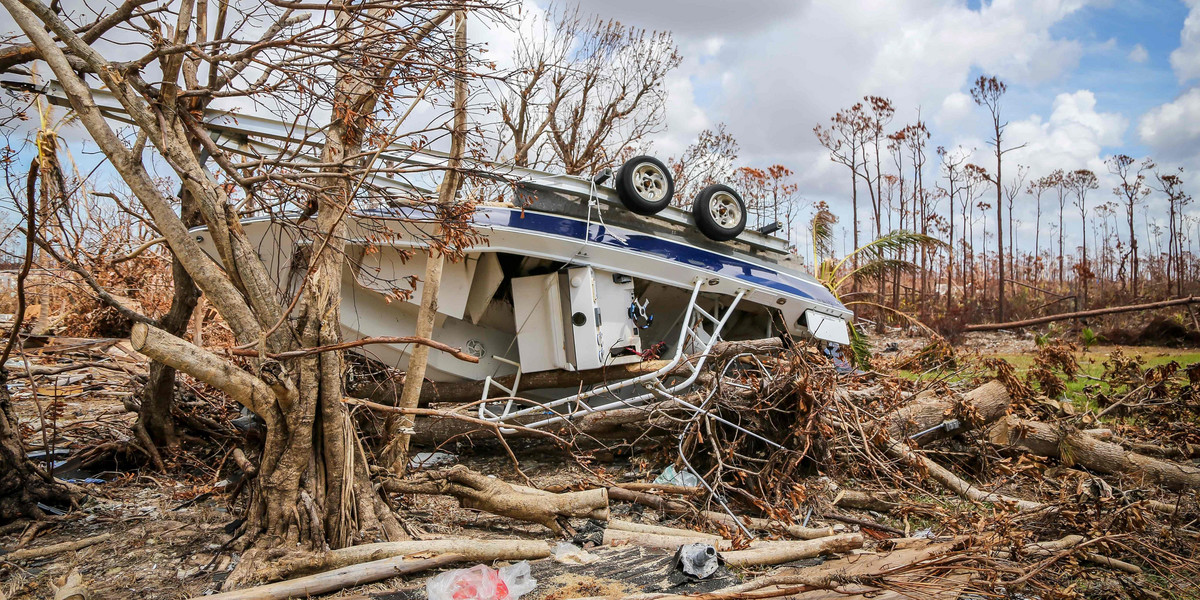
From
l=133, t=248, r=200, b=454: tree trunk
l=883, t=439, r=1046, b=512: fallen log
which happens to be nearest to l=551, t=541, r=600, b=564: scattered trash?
l=883, t=439, r=1046, b=512: fallen log

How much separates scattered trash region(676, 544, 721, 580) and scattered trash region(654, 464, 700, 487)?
6.21 feet

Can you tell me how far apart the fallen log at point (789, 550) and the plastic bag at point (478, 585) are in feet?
4.02

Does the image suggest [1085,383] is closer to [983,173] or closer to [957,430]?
[957,430]

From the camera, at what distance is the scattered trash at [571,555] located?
4.41m

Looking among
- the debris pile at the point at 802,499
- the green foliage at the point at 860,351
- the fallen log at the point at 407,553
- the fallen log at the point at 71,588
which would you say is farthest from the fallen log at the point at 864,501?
the fallen log at the point at 71,588

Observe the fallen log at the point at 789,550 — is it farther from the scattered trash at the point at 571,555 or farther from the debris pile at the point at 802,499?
the scattered trash at the point at 571,555

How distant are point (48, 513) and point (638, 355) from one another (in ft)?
15.1

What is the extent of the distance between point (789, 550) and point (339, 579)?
2.60 metres

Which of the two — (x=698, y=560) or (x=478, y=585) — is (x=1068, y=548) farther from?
(x=478, y=585)

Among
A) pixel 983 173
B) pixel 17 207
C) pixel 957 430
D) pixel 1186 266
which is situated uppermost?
pixel 983 173

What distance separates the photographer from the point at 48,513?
4.95 metres

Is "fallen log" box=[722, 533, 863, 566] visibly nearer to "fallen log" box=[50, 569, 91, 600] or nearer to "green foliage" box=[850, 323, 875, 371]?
"fallen log" box=[50, 569, 91, 600]

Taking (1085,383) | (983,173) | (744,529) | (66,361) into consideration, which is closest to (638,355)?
(744,529)

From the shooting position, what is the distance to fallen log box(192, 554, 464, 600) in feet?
11.9
